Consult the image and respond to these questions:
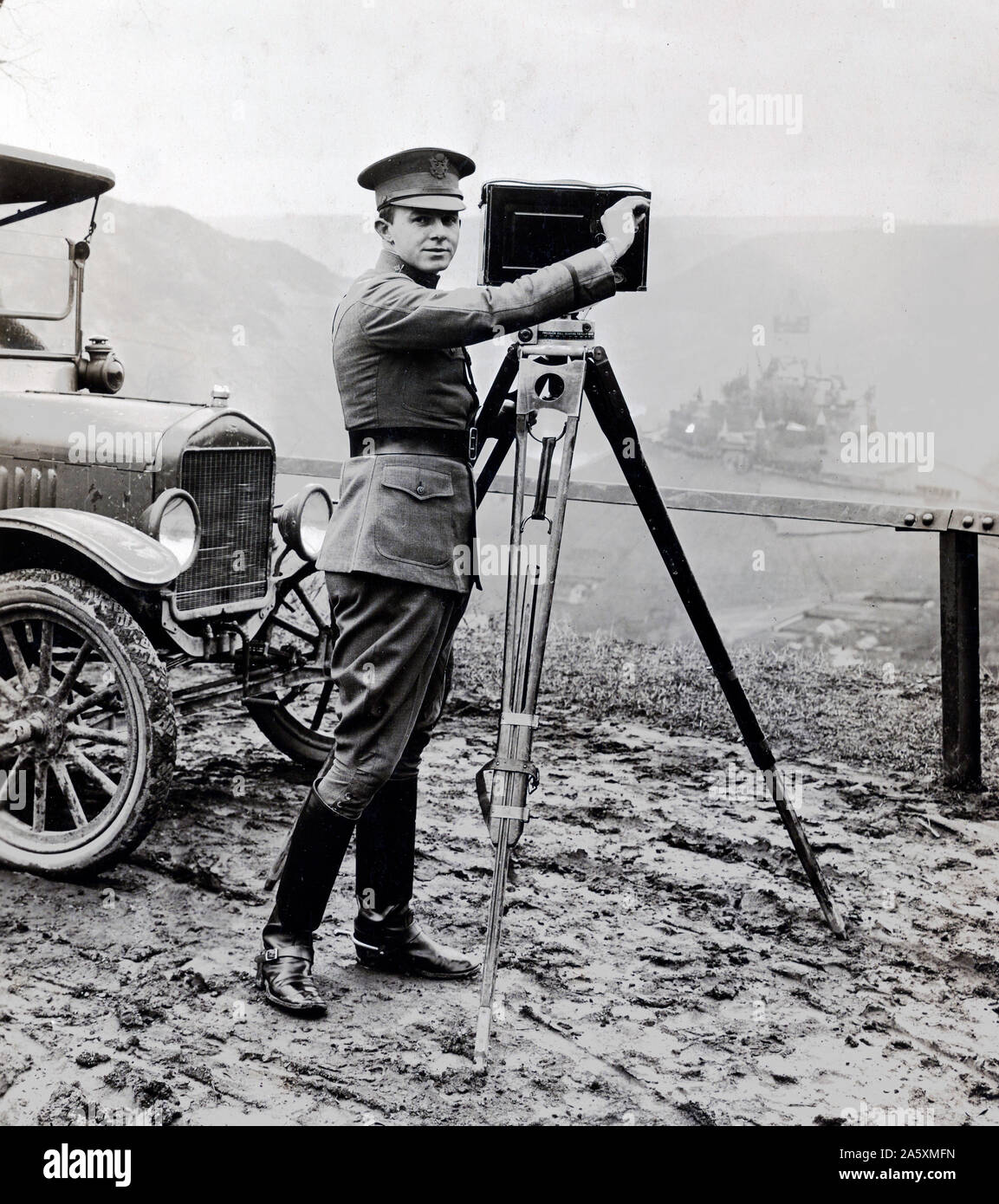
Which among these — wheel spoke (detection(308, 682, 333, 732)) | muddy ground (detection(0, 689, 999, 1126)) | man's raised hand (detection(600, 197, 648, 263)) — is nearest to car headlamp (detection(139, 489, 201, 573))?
wheel spoke (detection(308, 682, 333, 732))

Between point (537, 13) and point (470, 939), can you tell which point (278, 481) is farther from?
point (470, 939)

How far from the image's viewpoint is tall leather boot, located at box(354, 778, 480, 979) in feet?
9.00

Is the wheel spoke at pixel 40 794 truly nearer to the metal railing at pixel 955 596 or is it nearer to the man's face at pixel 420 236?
the man's face at pixel 420 236

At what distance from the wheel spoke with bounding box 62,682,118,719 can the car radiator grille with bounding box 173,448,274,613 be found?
50 centimetres

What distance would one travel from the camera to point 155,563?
132 inches

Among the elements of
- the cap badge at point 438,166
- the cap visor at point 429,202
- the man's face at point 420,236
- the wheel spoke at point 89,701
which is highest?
the cap badge at point 438,166

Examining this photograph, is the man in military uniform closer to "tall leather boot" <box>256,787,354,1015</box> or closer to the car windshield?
"tall leather boot" <box>256,787,354,1015</box>

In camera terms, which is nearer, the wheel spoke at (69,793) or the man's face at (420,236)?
the man's face at (420,236)

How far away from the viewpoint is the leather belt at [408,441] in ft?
8.17

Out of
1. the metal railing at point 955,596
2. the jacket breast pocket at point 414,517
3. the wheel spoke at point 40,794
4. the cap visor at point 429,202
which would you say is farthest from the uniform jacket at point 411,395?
the metal railing at point 955,596

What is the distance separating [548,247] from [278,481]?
9.62 meters

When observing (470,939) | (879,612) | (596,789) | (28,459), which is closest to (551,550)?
(470,939)

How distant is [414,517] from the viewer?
2.47m

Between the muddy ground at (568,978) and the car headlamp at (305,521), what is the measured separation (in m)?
0.89
